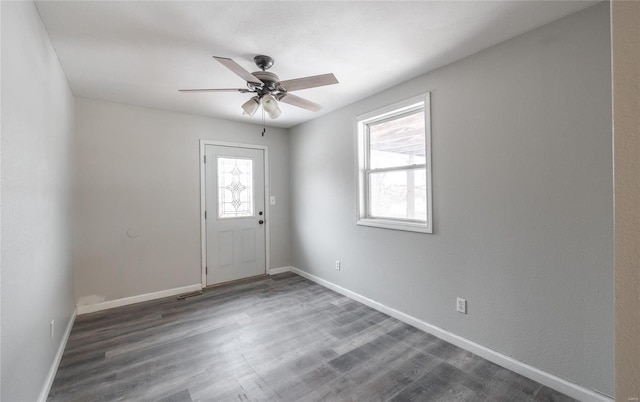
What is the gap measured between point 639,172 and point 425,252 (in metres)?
2.12

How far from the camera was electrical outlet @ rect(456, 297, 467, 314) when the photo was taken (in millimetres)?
2357

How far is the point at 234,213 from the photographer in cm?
421

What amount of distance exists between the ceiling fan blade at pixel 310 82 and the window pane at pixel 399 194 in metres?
1.32

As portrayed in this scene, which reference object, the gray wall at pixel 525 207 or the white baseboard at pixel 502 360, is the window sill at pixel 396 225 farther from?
the white baseboard at pixel 502 360

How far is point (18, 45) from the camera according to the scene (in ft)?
4.64

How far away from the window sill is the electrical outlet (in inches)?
24.7

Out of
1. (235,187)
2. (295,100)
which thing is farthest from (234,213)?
(295,100)

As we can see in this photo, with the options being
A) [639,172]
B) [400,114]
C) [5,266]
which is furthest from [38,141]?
[400,114]

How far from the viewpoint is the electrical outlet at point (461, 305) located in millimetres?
2357

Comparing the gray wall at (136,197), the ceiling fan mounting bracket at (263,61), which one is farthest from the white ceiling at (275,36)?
the gray wall at (136,197)

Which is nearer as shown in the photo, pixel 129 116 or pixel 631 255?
pixel 631 255

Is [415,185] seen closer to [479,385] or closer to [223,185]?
[479,385]

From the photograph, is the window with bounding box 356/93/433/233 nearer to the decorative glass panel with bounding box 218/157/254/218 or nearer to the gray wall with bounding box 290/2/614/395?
the gray wall with bounding box 290/2/614/395

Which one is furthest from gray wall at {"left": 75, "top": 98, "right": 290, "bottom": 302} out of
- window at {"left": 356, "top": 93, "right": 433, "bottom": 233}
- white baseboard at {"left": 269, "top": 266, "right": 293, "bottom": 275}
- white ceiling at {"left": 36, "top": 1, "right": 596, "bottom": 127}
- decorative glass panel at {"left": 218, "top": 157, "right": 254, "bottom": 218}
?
window at {"left": 356, "top": 93, "right": 433, "bottom": 233}
